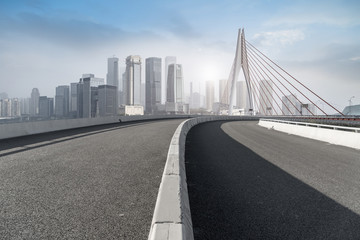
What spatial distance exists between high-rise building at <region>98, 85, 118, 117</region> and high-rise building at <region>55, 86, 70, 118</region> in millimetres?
26440

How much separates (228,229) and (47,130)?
611 inches

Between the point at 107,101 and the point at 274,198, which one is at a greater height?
the point at 107,101

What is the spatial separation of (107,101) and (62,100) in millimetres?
49483

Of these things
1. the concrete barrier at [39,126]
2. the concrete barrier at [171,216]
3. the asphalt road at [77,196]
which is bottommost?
the asphalt road at [77,196]

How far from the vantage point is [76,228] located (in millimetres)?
2936

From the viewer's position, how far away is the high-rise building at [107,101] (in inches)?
5468

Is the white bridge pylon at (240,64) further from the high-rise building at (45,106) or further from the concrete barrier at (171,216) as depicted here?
the high-rise building at (45,106)

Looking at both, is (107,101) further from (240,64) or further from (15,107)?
(240,64)

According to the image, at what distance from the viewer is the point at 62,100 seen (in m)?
168

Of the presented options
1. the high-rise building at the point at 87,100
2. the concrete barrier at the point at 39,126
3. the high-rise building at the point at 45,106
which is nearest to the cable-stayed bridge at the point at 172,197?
the concrete barrier at the point at 39,126

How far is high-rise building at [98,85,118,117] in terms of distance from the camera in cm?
13888

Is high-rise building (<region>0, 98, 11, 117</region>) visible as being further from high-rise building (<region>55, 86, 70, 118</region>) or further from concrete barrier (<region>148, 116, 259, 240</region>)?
concrete barrier (<region>148, 116, 259, 240</region>)

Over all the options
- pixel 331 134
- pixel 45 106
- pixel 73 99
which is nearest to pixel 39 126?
pixel 331 134

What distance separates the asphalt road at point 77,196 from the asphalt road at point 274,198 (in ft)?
3.17
